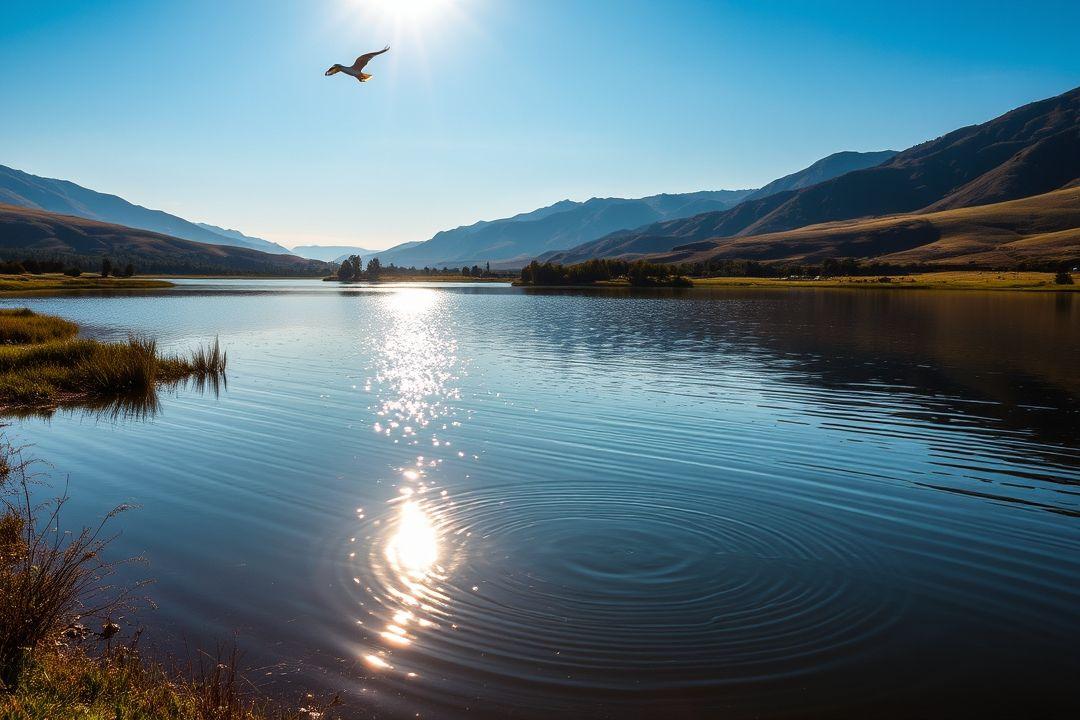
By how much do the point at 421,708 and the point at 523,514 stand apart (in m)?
6.23

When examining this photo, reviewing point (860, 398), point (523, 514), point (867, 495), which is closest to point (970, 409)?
point (860, 398)

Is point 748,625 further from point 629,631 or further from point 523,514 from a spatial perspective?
point 523,514

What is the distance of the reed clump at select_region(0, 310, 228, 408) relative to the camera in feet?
85.6

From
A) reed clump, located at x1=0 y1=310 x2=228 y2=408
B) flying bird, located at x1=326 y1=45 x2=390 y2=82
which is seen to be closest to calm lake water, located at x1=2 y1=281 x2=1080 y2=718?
reed clump, located at x1=0 y1=310 x2=228 y2=408

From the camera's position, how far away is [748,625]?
31.5 ft

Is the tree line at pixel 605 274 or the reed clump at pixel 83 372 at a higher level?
the tree line at pixel 605 274

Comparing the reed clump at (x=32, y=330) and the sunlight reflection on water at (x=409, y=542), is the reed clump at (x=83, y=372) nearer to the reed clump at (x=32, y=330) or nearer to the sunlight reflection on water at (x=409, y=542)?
the reed clump at (x=32, y=330)

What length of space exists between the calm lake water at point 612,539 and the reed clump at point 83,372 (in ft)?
10.4

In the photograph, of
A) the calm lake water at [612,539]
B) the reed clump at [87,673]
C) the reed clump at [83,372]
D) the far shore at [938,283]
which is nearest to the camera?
the reed clump at [87,673]

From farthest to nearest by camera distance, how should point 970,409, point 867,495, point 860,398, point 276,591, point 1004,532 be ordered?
point 860,398, point 970,409, point 867,495, point 1004,532, point 276,591

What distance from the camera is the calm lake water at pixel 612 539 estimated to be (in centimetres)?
842

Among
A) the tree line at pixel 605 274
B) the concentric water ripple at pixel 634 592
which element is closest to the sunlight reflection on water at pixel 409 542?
the concentric water ripple at pixel 634 592

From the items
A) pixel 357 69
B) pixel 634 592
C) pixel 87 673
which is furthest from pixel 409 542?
pixel 357 69

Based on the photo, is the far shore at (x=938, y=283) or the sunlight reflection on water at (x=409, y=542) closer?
the sunlight reflection on water at (x=409, y=542)
